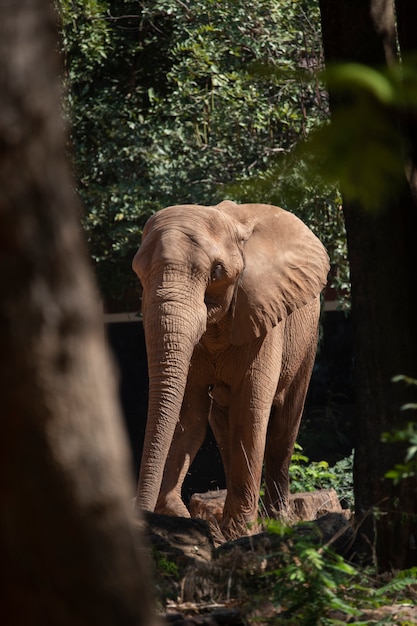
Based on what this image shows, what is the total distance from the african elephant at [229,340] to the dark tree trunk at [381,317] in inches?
85.5

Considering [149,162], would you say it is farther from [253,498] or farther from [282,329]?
[253,498]

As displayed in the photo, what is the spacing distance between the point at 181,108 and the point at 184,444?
4854 mm

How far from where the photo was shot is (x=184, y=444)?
9.12 metres

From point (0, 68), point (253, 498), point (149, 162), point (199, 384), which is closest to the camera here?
point (0, 68)

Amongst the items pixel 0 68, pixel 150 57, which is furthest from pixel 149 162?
pixel 0 68

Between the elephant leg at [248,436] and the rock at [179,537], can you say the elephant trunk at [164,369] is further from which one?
the rock at [179,537]

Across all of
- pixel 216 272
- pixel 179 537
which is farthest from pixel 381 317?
pixel 216 272

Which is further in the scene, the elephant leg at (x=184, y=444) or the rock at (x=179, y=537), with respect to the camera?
the elephant leg at (x=184, y=444)

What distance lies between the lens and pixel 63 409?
7.29 ft

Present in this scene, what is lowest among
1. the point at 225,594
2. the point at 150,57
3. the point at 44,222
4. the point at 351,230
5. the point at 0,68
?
the point at 225,594

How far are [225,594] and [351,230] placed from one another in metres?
1.85

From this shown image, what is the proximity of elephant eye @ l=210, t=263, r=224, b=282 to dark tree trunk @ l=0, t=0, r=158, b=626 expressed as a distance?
6377 millimetres

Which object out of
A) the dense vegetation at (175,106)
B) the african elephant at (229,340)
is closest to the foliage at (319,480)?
the dense vegetation at (175,106)

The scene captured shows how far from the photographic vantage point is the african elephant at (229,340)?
8016mm
